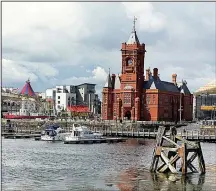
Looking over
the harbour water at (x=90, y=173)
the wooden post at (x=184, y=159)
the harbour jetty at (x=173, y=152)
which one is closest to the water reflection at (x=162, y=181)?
the harbour water at (x=90, y=173)

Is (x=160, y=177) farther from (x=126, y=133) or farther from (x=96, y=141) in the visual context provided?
(x=126, y=133)

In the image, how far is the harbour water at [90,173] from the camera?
38.2 m

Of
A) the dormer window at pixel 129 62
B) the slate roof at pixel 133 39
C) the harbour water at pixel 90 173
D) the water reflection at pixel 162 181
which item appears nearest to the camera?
Answer: the water reflection at pixel 162 181

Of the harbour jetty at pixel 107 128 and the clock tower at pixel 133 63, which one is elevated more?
the clock tower at pixel 133 63

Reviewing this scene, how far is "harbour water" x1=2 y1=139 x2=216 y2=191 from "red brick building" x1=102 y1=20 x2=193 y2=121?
200ft

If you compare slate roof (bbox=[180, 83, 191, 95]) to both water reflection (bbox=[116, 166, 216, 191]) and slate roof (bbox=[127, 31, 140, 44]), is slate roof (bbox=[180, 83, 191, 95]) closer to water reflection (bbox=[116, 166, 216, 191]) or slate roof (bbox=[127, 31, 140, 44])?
slate roof (bbox=[127, 31, 140, 44])

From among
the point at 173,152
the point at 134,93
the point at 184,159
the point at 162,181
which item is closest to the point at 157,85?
the point at 134,93

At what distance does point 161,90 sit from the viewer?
13038 cm

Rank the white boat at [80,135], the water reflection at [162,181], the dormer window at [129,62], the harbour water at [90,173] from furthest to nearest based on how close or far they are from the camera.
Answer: the dormer window at [129,62] < the white boat at [80,135] < the harbour water at [90,173] < the water reflection at [162,181]

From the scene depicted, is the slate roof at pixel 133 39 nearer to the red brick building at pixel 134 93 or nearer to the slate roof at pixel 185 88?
the red brick building at pixel 134 93

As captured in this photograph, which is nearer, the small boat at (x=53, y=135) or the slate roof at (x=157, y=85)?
the small boat at (x=53, y=135)

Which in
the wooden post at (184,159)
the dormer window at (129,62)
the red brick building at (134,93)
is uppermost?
the dormer window at (129,62)

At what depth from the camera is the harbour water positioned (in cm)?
3819

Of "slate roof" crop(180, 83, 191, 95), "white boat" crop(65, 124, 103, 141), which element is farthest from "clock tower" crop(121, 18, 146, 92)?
"white boat" crop(65, 124, 103, 141)
